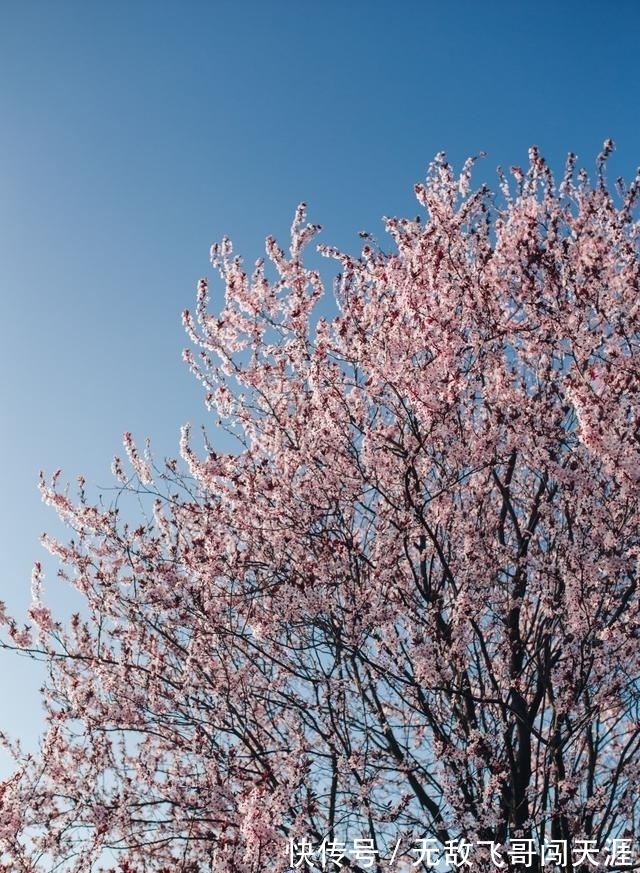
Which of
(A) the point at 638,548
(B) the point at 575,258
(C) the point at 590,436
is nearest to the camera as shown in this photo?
(C) the point at 590,436

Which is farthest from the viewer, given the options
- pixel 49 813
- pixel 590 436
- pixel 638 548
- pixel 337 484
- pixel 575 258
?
pixel 575 258

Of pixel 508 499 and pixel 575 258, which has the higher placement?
pixel 575 258

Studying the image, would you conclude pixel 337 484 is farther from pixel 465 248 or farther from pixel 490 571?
pixel 465 248

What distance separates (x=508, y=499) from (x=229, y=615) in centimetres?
307

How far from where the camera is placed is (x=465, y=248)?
7906 mm

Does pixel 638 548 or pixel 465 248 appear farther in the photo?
pixel 465 248

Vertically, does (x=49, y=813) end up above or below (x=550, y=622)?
below

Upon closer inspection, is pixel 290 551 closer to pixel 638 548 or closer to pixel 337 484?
pixel 337 484

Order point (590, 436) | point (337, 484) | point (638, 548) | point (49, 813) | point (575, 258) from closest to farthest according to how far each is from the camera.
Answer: point (590, 436), point (638, 548), point (49, 813), point (337, 484), point (575, 258)

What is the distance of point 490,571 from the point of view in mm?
6969

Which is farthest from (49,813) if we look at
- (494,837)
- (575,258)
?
(575,258)

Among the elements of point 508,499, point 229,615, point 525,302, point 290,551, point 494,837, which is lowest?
point 494,837

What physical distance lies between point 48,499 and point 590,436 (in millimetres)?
5689

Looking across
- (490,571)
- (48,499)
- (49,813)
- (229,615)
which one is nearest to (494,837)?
(490,571)
